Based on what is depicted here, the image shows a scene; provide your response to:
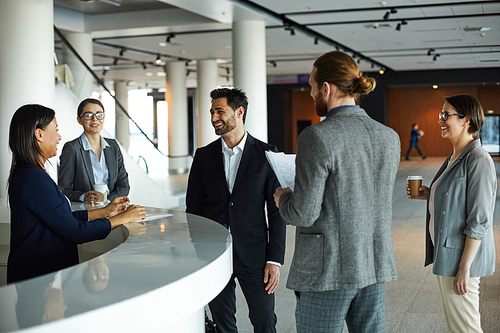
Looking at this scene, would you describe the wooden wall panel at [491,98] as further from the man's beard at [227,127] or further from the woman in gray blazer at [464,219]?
the man's beard at [227,127]

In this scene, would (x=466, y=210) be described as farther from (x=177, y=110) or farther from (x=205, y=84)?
(x=177, y=110)

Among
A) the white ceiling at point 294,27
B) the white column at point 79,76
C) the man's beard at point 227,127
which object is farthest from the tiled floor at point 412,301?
the white ceiling at point 294,27

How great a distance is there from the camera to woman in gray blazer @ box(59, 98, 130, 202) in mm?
3816

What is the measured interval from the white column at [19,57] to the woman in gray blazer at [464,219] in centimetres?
532

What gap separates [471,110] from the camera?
284 centimetres

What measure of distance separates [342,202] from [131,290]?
0.86 metres

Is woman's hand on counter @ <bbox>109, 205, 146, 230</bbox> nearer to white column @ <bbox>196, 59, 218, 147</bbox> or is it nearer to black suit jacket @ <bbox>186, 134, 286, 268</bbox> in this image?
black suit jacket @ <bbox>186, 134, 286, 268</bbox>

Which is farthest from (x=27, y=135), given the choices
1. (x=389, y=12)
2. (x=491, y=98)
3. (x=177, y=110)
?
(x=491, y=98)

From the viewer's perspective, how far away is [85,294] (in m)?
1.43

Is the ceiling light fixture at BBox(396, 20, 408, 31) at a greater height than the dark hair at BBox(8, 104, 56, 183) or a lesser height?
greater

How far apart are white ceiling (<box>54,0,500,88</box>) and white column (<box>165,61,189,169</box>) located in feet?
2.20

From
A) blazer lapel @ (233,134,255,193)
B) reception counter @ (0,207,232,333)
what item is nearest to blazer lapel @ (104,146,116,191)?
Result: blazer lapel @ (233,134,255,193)

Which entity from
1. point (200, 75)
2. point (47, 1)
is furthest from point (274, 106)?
point (47, 1)

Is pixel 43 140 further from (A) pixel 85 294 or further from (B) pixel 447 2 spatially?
(B) pixel 447 2
